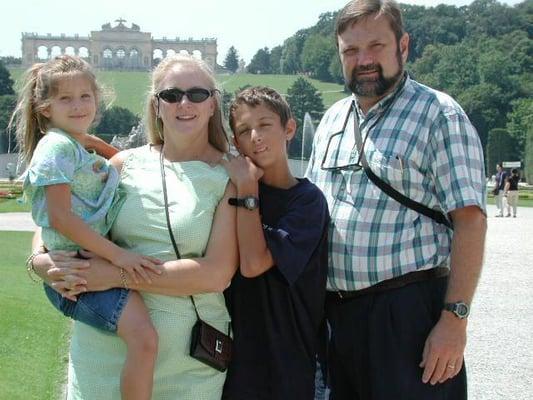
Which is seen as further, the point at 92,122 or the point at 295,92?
the point at 295,92

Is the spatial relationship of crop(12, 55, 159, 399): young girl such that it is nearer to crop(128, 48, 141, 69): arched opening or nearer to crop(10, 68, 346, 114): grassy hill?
crop(10, 68, 346, 114): grassy hill

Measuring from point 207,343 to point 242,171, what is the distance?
58 centimetres

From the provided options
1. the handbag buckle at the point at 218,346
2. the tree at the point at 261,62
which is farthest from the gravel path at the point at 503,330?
the tree at the point at 261,62

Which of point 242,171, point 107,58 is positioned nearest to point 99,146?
point 242,171

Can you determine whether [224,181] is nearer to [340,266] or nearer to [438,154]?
[340,266]

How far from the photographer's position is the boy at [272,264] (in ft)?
8.47

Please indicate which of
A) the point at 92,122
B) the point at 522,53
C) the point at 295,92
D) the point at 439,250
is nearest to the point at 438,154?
the point at 439,250

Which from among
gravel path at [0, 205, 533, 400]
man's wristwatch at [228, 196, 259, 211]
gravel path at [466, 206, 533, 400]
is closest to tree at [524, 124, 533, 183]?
gravel path at [0, 205, 533, 400]

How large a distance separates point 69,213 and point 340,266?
0.99m

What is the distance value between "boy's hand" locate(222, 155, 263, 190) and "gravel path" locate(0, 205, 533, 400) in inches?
128

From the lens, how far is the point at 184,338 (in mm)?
2564

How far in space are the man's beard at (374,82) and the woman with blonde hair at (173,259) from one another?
23.0 inches

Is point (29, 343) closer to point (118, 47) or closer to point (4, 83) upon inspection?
point (4, 83)

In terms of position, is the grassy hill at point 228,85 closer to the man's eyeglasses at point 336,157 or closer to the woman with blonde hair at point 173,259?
the man's eyeglasses at point 336,157
